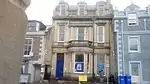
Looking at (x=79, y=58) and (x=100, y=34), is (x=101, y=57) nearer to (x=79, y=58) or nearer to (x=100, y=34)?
(x=79, y=58)

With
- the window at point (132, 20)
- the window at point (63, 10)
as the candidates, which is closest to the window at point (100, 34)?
the window at point (132, 20)

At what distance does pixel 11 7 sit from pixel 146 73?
15742 mm

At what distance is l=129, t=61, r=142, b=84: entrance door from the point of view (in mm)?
15602

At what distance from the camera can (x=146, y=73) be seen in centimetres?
1556

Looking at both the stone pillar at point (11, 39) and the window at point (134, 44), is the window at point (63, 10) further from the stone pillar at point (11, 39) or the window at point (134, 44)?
the stone pillar at point (11, 39)

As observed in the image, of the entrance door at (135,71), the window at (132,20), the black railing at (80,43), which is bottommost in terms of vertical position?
the entrance door at (135,71)

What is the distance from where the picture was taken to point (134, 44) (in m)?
16.3

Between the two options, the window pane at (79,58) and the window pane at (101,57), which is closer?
the window pane at (79,58)

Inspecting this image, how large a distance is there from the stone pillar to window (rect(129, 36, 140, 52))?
15.8 metres

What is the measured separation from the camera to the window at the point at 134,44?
1623 cm

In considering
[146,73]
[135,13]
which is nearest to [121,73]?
[146,73]

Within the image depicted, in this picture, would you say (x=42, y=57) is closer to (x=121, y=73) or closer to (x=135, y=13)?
(x=121, y=73)

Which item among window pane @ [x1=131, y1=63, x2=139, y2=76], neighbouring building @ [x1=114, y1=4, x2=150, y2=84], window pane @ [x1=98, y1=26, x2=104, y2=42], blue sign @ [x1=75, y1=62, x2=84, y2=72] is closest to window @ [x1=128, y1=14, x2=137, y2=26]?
neighbouring building @ [x1=114, y1=4, x2=150, y2=84]

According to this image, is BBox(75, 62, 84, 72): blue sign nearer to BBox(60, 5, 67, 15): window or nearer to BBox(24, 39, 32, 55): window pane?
BBox(24, 39, 32, 55): window pane
